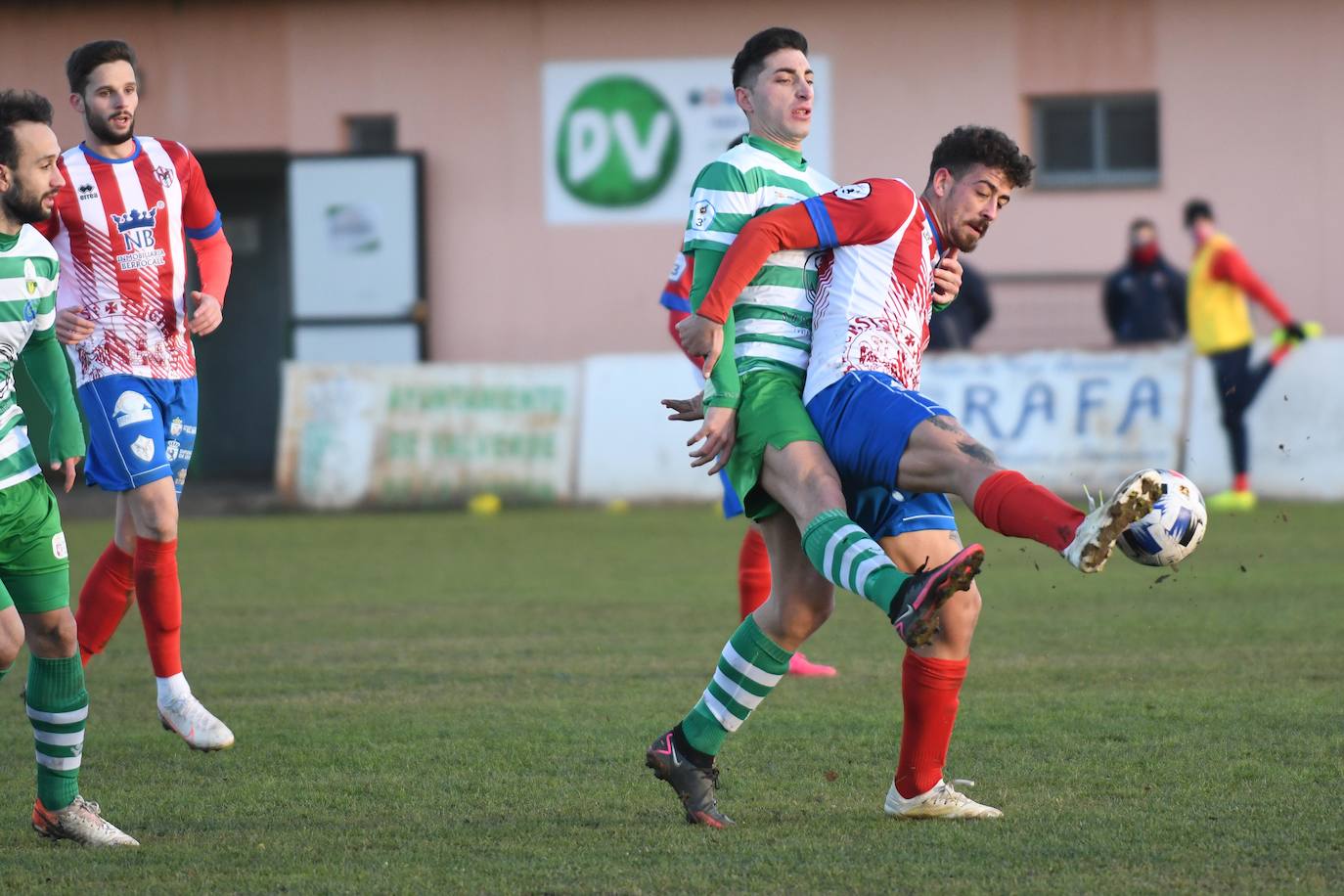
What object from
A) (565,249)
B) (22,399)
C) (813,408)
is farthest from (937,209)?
(22,399)

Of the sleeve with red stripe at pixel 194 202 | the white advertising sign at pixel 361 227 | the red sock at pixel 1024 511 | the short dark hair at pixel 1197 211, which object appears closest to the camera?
the red sock at pixel 1024 511

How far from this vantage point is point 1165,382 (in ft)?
51.2

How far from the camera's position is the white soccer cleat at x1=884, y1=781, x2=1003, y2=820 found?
4953 millimetres

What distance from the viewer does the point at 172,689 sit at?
21.0ft

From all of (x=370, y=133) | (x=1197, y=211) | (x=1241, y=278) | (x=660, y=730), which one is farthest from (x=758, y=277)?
(x=370, y=133)

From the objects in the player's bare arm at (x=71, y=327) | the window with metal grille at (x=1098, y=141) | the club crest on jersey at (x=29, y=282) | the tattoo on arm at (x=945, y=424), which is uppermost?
the window with metal grille at (x=1098, y=141)

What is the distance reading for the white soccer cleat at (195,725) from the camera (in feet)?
20.4

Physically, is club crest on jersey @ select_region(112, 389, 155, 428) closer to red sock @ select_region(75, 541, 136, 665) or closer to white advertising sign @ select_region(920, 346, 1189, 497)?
red sock @ select_region(75, 541, 136, 665)

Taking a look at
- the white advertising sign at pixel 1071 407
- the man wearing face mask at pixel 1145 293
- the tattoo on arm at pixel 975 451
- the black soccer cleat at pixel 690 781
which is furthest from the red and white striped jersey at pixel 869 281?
the man wearing face mask at pixel 1145 293

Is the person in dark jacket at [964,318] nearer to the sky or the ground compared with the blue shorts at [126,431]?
nearer to the sky

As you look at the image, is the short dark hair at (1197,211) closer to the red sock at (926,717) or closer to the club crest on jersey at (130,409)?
the club crest on jersey at (130,409)

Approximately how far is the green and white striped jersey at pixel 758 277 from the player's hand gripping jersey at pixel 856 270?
2.2 inches

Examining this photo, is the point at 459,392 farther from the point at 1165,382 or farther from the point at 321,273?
the point at 1165,382

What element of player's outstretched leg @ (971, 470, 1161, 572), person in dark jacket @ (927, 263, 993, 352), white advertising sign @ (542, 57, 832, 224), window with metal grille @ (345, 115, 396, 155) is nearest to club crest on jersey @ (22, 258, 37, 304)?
player's outstretched leg @ (971, 470, 1161, 572)
